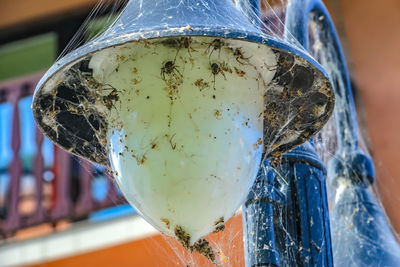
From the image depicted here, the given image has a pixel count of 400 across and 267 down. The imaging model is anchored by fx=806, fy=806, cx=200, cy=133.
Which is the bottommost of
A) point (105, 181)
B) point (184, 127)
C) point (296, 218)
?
point (296, 218)

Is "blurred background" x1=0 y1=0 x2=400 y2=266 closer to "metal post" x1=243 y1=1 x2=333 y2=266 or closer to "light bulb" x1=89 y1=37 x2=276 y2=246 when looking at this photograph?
"metal post" x1=243 y1=1 x2=333 y2=266

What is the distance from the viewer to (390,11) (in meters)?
5.22

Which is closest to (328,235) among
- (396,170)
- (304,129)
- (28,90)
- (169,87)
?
(304,129)

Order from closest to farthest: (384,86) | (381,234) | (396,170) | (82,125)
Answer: (82,125) < (381,234) < (396,170) < (384,86)

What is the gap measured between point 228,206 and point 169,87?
228mm

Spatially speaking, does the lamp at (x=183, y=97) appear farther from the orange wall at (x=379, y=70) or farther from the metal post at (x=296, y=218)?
the orange wall at (x=379, y=70)

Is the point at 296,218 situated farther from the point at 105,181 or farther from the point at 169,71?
the point at 105,181

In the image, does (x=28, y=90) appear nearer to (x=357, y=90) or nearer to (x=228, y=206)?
(x=357, y=90)

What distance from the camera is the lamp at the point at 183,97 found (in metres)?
1.35

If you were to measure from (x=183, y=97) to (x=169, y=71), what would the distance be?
51mm

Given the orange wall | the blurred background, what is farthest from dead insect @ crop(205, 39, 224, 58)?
the orange wall

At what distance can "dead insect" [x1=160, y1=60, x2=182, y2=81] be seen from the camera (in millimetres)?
1383

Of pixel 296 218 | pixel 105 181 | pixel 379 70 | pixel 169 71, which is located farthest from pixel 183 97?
pixel 105 181

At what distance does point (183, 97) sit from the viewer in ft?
4.53
